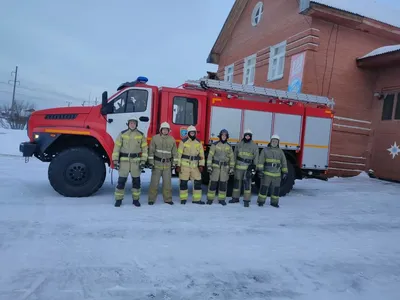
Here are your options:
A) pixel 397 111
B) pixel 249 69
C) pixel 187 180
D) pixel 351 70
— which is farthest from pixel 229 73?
pixel 187 180

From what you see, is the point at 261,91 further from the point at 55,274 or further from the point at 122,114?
the point at 55,274

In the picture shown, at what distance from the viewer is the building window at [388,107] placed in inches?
478

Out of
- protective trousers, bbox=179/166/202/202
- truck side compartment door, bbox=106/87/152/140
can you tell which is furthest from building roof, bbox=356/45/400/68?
truck side compartment door, bbox=106/87/152/140

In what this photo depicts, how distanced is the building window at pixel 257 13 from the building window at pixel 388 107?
760 cm

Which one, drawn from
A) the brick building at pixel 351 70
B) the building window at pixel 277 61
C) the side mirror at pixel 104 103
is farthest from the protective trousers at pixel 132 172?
the building window at pixel 277 61

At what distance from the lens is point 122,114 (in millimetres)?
6625

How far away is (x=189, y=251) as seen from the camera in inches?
153

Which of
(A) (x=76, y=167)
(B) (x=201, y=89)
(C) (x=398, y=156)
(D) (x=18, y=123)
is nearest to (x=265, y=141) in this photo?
(B) (x=201, y=89)

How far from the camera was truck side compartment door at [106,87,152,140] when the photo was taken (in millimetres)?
6598

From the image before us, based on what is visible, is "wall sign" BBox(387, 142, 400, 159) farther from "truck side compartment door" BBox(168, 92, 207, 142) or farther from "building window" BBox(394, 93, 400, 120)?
"truck side compartment door" BBox(168, 92, 207, 142)

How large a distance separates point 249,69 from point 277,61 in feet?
9.02

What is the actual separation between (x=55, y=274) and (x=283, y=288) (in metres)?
2.39

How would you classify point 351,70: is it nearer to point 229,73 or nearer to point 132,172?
point 229,73

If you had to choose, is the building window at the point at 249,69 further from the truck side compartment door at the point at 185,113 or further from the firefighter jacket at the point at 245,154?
the firefighter jacket at the point at 245,154
